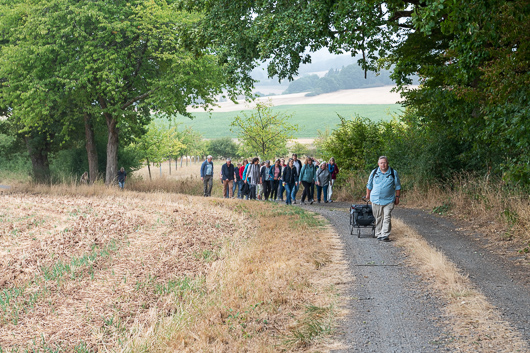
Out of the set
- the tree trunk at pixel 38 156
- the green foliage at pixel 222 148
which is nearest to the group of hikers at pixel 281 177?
the tree trunk at pixel 38 156

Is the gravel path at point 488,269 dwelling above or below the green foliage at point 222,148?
below

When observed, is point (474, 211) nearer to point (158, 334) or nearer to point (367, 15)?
point (367, 15)

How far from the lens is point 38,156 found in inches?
1275

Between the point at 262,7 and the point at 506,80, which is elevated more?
the point at 262,7

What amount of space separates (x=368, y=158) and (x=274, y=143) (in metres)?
29.6

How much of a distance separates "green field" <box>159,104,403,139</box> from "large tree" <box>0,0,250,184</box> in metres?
96.6

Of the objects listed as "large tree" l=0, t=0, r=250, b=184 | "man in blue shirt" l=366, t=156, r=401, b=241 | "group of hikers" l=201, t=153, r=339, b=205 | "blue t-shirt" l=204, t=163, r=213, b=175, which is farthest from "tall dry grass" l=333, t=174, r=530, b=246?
"large tree" l=0, t=0, r=250, b=184

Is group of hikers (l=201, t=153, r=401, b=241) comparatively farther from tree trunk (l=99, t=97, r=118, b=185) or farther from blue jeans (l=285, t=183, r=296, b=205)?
tree trunk (l=99, t=97, r=118, b=185)

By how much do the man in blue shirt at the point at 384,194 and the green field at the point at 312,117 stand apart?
111 metres

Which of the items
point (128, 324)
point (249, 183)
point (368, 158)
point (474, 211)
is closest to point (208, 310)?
point (128, 324)

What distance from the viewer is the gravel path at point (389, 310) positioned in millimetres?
5406

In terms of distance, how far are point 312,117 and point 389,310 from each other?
139 metres

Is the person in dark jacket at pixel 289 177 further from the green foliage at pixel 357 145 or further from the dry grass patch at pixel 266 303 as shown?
the dry grass patch at pixel 266 303

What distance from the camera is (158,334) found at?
654 cm
